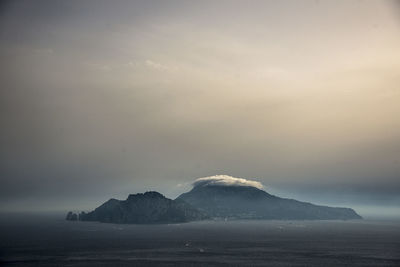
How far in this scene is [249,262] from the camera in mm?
189625

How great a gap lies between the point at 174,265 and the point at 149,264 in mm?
12263

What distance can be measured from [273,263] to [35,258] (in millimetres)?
125371

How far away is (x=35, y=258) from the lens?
194 metres

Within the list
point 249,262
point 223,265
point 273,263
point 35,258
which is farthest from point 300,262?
point 35,258

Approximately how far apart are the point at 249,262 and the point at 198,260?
88.7 ft

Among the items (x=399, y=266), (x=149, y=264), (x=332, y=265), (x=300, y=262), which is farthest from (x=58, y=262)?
(x=399, y=266)

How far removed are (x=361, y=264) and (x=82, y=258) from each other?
5766 inches

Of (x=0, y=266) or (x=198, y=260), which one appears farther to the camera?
(x=198, y=260)

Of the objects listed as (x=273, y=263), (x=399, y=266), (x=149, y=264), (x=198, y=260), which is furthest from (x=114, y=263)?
(x=399, y=266)

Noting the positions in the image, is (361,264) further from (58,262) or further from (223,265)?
(58,262)

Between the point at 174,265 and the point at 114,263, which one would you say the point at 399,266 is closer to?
the point at 174,265

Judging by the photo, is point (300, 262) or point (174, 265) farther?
point (300, 262)

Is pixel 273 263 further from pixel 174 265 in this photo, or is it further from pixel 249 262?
pixel 174 265

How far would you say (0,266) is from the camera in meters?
173
